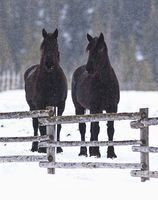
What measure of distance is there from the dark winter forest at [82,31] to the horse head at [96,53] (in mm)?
45133

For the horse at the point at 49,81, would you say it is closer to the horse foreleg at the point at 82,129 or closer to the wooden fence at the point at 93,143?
the horse foreleg at the point at 82,129

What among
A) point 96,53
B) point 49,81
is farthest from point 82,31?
point 96,53

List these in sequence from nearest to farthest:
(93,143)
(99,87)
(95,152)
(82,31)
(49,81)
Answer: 1. (93,143)
2. (95,152)
3. (99,87)
4. (49,81)
5. (82,31)

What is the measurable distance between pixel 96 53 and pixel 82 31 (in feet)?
167

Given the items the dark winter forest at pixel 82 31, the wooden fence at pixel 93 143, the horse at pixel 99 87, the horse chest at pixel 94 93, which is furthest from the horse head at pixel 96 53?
the dark winter forest at pixel 82 31

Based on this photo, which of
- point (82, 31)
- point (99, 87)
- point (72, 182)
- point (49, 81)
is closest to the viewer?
point (72, 182)

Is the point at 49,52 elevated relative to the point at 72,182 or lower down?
elevated

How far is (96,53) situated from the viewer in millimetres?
14758

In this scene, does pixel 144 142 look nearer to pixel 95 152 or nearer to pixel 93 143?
pixel 93 143

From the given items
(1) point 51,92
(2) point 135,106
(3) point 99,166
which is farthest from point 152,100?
(3) point 99,166

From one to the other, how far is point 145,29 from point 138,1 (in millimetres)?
4831

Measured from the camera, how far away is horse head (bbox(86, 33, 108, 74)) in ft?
48.0

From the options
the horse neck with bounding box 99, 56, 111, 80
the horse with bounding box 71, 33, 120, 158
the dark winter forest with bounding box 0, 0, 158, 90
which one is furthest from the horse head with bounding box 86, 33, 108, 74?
the dark winter forest with bounding box 0, 0, 158, 90

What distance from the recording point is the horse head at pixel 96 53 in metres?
14.6
